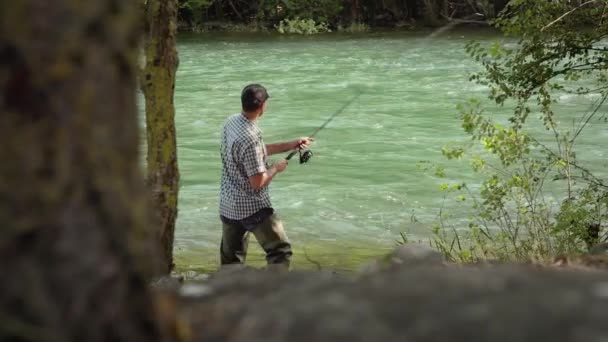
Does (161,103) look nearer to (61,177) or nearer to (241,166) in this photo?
(241,166)

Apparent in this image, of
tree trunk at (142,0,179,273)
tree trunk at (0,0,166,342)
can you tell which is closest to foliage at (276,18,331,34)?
tree trunk at (142,0,179,273)

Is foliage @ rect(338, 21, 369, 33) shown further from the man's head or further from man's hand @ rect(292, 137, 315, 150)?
the man's head

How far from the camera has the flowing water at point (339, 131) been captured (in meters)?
11.6

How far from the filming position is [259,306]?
235 cm

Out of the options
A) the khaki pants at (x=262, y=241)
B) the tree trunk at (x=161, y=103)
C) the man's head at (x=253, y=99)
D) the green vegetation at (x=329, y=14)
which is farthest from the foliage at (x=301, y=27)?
the tree trunk at (x=161, y=103)

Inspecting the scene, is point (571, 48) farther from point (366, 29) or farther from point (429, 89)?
point (366, 29)

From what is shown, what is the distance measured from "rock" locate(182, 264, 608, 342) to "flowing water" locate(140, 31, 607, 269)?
23.8 feet

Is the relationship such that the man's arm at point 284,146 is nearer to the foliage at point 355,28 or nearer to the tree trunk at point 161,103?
the tree trunk at point 161,103

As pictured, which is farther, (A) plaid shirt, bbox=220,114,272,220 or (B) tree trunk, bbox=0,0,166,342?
(A) plaid shirt, bbox=220,114,272,220

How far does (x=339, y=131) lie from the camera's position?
1752 cm

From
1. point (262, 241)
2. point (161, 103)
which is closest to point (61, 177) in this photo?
point (161, 103)

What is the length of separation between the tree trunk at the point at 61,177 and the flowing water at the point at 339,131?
764cm

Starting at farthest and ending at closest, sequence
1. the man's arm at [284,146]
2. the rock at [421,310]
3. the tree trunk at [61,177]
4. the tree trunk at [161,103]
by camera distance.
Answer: the man's arm at [284,146] < the tree trunk at [161,103] < the rock at [421,310] < the tree trunk at [61,177]

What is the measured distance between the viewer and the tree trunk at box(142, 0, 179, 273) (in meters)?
5.85
